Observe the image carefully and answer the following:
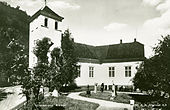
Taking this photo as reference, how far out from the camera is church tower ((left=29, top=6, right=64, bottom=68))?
24014 mm

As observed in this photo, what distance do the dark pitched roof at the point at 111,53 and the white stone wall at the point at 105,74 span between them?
0.70m

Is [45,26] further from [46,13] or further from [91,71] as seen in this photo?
[91,71]

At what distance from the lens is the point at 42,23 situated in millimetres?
24172

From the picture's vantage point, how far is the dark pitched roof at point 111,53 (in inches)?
1167

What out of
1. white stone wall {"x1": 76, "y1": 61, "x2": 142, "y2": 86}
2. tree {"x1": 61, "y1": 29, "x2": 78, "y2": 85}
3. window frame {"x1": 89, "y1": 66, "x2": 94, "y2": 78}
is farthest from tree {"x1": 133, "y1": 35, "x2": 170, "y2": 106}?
window frame {"x1": 89, "y1": 66, "x2": 94, "y2": 78}

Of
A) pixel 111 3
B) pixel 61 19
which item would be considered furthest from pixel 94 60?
pixel 111 3

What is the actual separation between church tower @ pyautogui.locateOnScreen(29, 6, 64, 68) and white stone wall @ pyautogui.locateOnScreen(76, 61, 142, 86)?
639 centimetres

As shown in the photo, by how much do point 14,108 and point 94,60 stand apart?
18087 millimetres

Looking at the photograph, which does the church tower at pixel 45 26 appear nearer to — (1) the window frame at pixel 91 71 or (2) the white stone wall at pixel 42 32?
(2) the white stone wall at pixel 42 32

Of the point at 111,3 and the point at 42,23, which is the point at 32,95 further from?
the point at 42,23

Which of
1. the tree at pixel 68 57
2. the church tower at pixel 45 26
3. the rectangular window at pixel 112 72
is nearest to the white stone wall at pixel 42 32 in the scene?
the church tower at pixel 45 26

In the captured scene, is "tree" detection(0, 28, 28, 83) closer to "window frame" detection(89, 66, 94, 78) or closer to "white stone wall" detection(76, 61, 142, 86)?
"white stone wall" detection(76, 61, 142, 86)

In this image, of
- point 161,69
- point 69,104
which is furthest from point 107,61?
point 161,69

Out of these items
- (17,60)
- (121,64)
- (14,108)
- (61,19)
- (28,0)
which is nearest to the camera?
(28,0)
